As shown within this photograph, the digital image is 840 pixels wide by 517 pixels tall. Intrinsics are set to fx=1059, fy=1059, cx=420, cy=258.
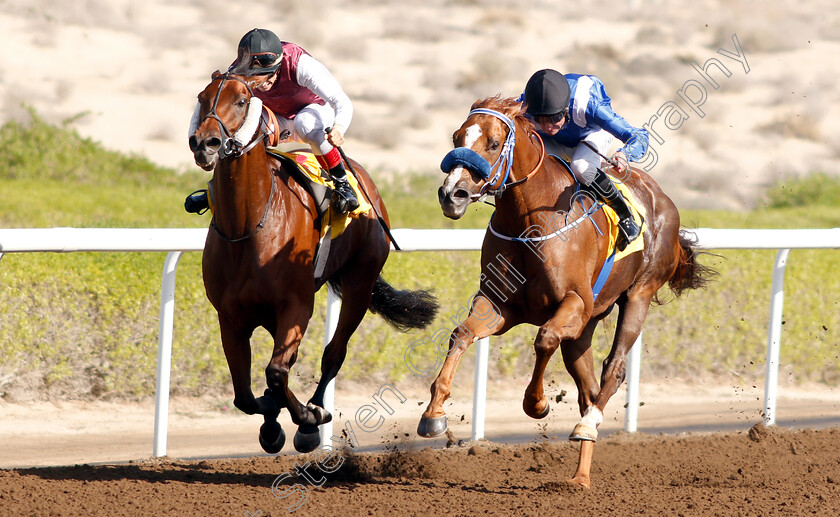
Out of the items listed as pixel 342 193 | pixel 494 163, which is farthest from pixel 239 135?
pixel 494 163

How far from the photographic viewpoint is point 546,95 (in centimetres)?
438

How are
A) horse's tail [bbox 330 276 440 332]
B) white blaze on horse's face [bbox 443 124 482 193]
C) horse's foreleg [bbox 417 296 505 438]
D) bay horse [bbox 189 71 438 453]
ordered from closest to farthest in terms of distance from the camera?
white blaze on horse's face [bbox 443 124 482 193] < horse's foreleg [bbox 417 296 505 438] < bay horse [bbox 189 71 438 453] < horse's tail [bbox 330 276 440 332]

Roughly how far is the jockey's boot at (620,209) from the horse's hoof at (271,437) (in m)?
1.70

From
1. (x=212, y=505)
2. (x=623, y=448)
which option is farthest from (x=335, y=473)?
(x=623, y=448)

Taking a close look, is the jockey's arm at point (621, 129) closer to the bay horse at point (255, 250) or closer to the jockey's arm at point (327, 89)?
the jockey's arm at point (327, 89)

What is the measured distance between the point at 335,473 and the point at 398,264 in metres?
2.52

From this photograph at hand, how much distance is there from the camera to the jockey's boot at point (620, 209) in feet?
15.3

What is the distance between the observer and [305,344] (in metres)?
6.46

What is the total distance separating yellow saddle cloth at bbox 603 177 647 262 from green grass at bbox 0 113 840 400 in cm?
194

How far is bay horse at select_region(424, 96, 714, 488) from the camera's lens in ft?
12.9

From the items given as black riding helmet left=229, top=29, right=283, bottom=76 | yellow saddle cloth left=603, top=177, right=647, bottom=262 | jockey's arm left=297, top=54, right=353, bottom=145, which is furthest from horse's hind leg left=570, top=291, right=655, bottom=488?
black riding helmet left=229, top=29, right=283, bottom=76

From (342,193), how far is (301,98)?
1.53ft

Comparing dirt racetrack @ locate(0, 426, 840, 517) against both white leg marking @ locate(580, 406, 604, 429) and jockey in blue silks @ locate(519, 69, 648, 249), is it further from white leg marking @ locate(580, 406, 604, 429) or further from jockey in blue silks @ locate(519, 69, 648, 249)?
jockey in blue silks @ locate(519, 69, 648, 249)

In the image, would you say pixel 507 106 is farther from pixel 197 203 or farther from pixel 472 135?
pixel 197 203
